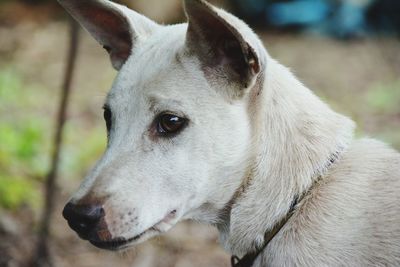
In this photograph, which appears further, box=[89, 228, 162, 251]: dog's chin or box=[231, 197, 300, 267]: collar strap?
box=[231, 197, 300, 267]: collar strap

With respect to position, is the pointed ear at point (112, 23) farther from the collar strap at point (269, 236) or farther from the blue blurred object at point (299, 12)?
the blue blurred object at point (299, 12)

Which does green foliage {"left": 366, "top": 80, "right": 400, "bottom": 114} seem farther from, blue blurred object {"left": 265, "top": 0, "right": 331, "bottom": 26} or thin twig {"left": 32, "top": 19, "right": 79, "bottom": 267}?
thin twig {"left": 32, "top": 19, "right": 79, "bottom": 267}

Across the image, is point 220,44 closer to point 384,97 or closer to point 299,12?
point 384,97

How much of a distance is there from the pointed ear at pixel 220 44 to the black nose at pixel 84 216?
34.5 inches

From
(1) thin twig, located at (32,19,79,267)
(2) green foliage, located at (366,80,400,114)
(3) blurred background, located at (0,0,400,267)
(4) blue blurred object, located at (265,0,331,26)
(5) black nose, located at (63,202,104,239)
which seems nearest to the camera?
(5) black nose, located at (63,202,104,239)

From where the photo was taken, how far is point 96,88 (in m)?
8.62

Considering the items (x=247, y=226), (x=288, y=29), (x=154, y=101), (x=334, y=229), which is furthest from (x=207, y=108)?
(x=288, y=29)

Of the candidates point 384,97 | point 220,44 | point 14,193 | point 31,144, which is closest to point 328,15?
point 384,97

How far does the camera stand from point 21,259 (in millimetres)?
4855

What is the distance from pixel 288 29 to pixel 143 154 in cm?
825

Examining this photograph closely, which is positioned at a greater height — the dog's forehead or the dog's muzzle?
the dog's forehead

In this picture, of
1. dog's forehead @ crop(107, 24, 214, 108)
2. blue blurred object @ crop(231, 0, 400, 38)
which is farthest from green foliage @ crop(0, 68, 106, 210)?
blue blurred object @ crop(231, 0, 400, 38)

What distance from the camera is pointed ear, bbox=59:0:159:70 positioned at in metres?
3.44

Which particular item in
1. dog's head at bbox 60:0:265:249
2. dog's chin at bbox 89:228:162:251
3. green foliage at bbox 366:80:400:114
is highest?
dog's head at bbox 60:0:265:249
